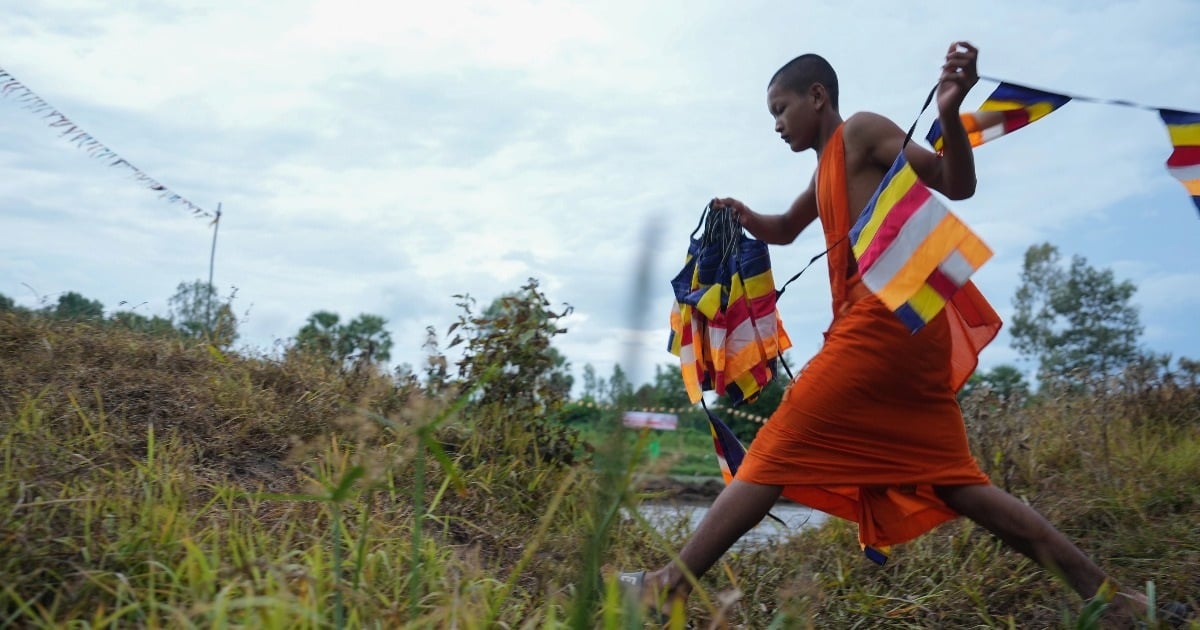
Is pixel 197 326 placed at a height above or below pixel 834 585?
above

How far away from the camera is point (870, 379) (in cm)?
272

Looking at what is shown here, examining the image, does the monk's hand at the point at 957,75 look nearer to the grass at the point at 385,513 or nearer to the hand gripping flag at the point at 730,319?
the hand gripping flag at the point at 730,319

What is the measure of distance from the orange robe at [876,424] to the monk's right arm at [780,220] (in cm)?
77

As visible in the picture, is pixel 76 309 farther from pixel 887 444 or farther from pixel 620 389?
pixel 620 389

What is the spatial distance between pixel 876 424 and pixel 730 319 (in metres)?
0.88

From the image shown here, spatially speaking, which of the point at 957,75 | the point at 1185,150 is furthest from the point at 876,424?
the point at 1185,150

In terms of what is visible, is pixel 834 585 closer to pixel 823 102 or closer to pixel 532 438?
pixel 532 438

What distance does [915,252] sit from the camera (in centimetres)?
256

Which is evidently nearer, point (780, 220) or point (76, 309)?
point (780, 220)

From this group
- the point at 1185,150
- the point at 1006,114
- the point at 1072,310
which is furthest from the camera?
the point at 1072,310

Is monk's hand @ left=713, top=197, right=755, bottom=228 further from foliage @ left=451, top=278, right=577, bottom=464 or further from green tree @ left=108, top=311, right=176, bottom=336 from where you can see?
green tree @ left=108, top=311, right=176, bottom=336

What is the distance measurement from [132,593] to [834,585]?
267cm

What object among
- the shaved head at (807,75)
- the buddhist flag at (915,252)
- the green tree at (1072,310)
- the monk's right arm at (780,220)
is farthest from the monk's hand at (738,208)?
the green tree at (1072,310)

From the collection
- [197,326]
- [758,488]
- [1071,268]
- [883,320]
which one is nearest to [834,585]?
[758,488]
